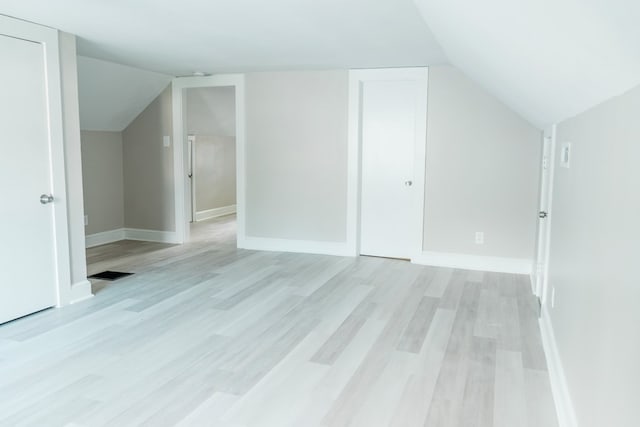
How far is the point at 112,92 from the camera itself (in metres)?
5.29

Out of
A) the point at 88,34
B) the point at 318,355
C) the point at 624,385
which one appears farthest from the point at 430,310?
the point at 88,34

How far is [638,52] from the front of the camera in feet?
3.22

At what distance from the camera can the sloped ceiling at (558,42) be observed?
3.20 ft

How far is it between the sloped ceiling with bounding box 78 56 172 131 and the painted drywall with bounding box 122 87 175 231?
13 centimetres

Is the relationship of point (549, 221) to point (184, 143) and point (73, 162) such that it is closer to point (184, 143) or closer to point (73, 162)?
point (73, 162)

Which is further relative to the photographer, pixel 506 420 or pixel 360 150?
pixel 360 150

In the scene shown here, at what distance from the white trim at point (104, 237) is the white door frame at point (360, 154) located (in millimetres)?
3042

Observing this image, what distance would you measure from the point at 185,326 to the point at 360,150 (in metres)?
2.82

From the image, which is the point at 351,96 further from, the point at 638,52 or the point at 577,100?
the point at 638,52

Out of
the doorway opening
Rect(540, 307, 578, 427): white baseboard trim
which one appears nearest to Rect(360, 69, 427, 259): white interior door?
Rect(540, 307, 578, 427): white baseboard trim

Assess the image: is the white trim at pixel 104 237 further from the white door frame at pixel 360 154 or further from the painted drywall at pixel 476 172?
the painted drywall at pixel 476 172

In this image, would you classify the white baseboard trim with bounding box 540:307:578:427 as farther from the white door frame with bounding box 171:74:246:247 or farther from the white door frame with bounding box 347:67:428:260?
the white door frame with bounding box 171:74:246:247

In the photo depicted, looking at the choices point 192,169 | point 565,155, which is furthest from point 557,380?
point 192,169

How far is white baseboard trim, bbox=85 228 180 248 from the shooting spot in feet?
19.5
